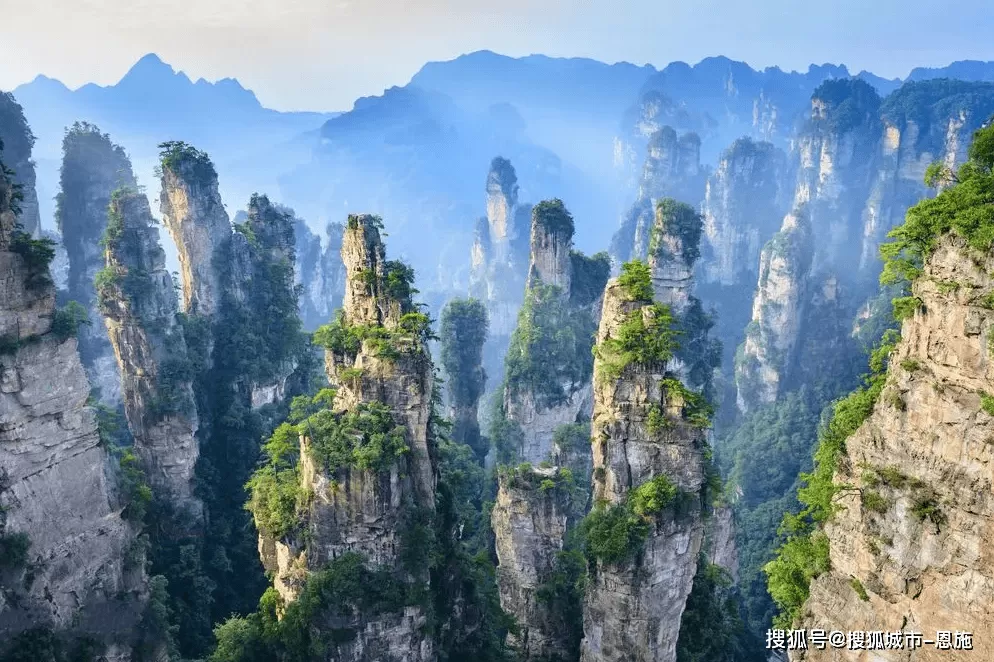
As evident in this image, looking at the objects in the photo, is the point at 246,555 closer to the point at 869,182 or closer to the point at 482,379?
the point at 482,379

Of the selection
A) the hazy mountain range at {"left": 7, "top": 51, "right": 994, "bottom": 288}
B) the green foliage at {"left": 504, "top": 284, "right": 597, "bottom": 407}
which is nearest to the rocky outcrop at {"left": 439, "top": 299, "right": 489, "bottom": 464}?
the green foliage at {"left": 504, "top": 284, "right": 597, "bottom": 407}

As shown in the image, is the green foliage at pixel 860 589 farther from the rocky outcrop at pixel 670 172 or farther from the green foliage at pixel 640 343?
the rocky outcrop at pixel 670 172

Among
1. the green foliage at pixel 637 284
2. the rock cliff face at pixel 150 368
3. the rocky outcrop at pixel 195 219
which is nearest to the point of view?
the green foliage at pixel 637 284

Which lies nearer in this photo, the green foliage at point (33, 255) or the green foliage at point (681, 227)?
the green foliage at point (33, 255)

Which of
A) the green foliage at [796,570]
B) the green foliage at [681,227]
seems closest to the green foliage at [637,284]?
the green foliage at [796,570]

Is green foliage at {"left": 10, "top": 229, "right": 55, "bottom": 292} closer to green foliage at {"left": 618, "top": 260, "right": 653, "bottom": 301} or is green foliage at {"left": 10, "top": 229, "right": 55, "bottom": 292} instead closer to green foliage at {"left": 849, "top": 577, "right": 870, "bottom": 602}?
green foliage at {"left": 618, "top": 260, "right": 653, "bottom": 301}

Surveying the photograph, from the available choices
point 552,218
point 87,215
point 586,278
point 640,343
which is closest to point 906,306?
point 640,343

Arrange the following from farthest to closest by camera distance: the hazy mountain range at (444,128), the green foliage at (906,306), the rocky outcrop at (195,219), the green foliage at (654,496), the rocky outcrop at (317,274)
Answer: the hazy mountain range at (444,128), the rocky outcrop at (317,274), the rocky outcrop at (195,219), the green foliage at (654,496), the green foliage at (906,306)

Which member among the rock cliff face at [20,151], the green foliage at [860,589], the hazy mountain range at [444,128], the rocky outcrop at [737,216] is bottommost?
the green foliage at [860,589]
